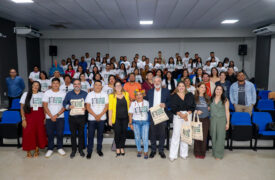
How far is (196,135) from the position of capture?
13.0 ft

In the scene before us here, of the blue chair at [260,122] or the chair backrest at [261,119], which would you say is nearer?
the blue chair at [260,122]

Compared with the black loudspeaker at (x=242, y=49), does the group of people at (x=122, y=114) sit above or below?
below

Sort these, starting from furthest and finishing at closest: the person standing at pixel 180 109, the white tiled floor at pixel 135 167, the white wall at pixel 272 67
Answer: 1. the white wall at pixel 272 67
2. the person standing at pixel 180 109
3. the white tiled floor at pixel 135 167

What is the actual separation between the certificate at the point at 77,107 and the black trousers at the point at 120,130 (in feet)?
2.33

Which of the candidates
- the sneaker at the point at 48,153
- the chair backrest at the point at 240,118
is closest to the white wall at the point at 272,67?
the chair backrest at the point at 240,118

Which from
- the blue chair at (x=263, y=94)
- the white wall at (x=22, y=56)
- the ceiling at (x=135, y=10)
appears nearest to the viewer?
the ceiling at (x=135, y=10)

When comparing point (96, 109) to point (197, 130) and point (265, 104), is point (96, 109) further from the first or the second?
point (265, 104)

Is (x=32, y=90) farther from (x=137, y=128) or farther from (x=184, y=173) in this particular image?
(x=184, y=173)

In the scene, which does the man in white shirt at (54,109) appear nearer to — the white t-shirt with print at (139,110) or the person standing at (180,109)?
the white t-shirt with print at (139,110)

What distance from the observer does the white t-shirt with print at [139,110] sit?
398 centimetres

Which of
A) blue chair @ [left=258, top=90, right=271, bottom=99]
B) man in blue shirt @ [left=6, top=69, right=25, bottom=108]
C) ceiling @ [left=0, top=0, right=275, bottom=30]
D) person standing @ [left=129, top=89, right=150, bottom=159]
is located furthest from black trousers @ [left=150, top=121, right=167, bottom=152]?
blue chair @ [left=258, top=90, right=271, bottom=99]

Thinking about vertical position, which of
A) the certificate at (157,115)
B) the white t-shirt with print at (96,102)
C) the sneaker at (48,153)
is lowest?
the sneaker at (48,153)

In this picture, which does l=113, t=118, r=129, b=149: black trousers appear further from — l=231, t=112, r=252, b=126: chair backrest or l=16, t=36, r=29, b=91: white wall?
l=16, t=36, r=29, b=91: white wall

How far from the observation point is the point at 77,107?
13.1ft
